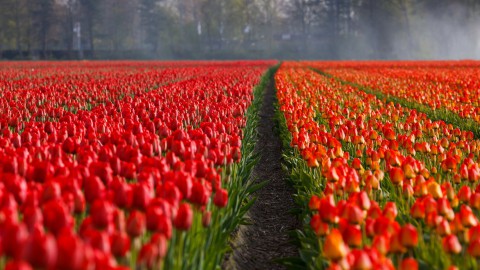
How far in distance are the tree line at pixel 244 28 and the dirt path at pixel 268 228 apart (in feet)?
221

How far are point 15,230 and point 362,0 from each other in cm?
8792

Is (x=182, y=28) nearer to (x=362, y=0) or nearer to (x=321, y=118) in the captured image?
(x=362, y=0)

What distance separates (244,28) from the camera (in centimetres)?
9300

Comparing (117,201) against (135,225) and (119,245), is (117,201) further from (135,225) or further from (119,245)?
(119,245)

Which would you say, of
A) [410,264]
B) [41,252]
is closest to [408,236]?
[410,264]

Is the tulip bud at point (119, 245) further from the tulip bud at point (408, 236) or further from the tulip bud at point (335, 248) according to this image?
the tulip bud at point (408, 236)

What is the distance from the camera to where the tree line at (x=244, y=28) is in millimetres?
79688

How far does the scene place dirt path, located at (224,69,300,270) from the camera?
4.83 m

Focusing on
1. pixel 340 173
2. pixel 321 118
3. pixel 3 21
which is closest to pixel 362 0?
pixel 3 21

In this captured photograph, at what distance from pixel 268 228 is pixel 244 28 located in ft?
291

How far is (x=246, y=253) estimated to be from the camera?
16.4ft

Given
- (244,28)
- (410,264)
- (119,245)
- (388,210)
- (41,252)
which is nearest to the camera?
(41,252)

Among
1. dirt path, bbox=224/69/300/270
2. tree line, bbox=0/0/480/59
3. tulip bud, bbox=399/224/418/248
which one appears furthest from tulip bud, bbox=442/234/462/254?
tree line, bbox=0/0/480/59

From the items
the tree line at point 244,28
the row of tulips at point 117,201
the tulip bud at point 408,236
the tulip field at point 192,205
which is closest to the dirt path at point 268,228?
the tulip field at point 192,205
